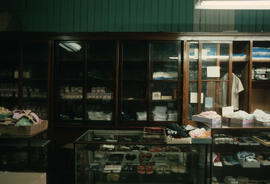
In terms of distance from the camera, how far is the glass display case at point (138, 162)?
2.16 m

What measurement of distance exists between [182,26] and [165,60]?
1.03 meters

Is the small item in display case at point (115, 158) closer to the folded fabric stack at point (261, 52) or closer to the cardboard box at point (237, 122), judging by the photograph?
the cardboard box at point (237, 122)

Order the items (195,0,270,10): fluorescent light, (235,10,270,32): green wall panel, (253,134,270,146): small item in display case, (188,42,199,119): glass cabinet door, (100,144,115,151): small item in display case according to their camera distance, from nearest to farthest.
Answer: (195,0,270,10): fluorescent light, (100,144,115,151): small item in display case, (253,134,270,146): small item in display case, (188,42,199,119): glass cabinet door, (235,10,270,32): green wall panel

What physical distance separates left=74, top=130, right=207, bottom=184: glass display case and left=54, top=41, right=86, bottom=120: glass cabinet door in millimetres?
1508

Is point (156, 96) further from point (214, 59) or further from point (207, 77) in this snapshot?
point (214, 59)

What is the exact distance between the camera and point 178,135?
6.85 feet

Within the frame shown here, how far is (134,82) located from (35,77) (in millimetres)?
1930

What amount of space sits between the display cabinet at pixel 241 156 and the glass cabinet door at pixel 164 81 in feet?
3.17

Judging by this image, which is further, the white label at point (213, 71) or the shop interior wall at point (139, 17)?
the shop interior wall at point (139, 17)

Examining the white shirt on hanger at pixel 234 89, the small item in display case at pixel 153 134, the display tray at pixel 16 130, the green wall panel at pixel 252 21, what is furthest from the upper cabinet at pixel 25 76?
the green wall panel at pixel 252 21

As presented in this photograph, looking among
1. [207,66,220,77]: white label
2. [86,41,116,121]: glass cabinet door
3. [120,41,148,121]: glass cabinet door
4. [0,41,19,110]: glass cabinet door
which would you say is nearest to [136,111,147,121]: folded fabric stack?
[120,41,148,121]: glass cabinet door

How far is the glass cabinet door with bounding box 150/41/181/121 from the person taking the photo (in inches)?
143

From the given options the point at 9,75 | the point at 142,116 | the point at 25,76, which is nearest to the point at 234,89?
the point at 142,116

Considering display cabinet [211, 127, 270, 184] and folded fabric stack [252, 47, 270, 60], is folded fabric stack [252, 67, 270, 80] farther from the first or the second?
display cabinet [211, 127, 270, 184]
